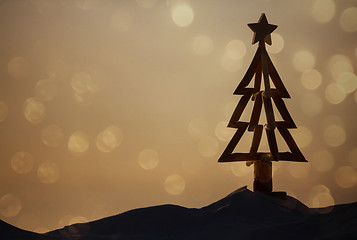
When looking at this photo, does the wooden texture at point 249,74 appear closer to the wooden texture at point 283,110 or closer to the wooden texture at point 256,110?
the wooden texture at point 256,110

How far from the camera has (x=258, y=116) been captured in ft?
45.7

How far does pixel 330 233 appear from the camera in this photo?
9.67m

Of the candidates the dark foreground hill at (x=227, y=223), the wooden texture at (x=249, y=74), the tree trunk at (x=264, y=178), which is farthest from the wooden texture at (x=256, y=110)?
the dark foreground hill at (x=227, y=223)

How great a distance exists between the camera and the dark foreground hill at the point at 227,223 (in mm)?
10344

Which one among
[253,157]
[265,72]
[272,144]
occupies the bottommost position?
[253,157]

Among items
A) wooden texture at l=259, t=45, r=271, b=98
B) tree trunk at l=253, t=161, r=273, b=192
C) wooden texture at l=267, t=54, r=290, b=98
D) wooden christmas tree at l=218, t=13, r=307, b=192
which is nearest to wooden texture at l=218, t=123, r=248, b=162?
wooden christmas tree at l=218, t=13, r=307, b=192

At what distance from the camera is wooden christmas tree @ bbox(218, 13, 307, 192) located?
13.3 m

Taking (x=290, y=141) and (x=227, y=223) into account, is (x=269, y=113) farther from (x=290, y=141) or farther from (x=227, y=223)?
(x=227, y=223)

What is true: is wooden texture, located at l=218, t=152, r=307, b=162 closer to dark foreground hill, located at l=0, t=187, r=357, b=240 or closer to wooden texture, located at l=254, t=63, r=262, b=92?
dark foreground hill, located at l=0, t=187, r=357, b=240

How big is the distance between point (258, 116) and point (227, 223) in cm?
398

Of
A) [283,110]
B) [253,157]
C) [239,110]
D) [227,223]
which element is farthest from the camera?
[239,110]

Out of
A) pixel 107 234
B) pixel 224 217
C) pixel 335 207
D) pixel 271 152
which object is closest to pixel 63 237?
pixel 107 234

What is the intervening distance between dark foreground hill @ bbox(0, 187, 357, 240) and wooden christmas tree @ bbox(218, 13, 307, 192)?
954 millimetres

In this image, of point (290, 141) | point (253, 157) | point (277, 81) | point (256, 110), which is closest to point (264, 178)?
point (253, 157)
